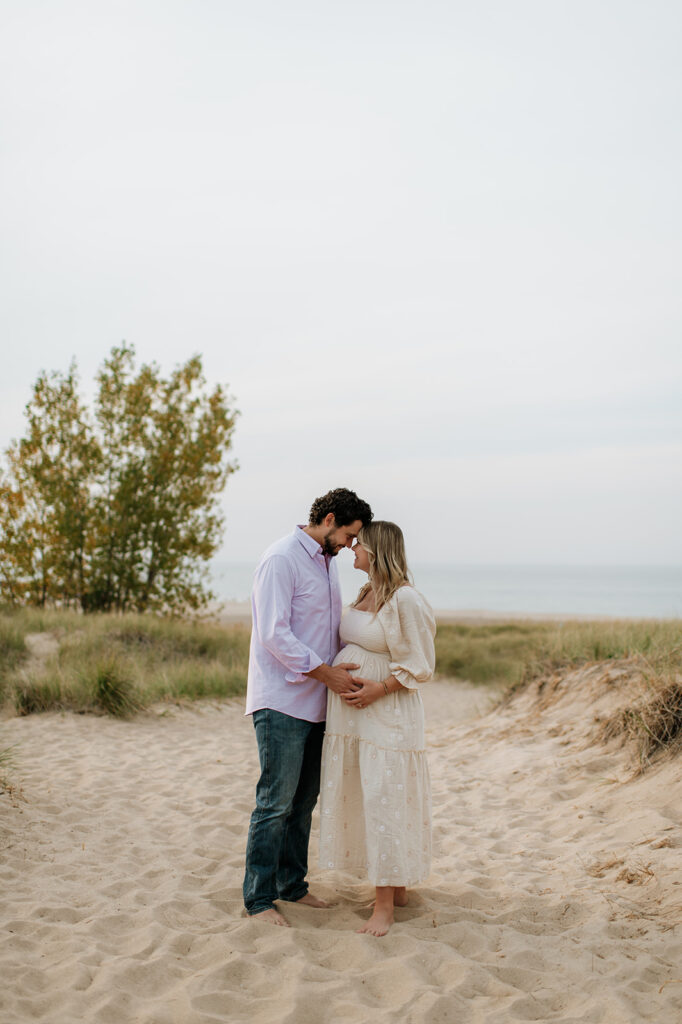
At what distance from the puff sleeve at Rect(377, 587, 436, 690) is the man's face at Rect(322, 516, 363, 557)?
0.40 metres

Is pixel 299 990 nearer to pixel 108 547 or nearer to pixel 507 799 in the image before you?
pixel 507 799

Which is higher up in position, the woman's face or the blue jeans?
the woman's face

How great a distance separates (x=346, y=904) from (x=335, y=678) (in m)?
1.47

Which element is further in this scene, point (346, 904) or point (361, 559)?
point (346, 904)

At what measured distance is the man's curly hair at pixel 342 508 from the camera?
443cm

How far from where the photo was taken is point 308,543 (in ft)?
14.6

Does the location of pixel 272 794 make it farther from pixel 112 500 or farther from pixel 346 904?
pixel 112 500

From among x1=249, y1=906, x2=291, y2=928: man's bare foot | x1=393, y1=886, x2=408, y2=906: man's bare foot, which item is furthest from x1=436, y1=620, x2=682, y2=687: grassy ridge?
x1=249, y1=906, x2=291, y2=928: man's bare foot

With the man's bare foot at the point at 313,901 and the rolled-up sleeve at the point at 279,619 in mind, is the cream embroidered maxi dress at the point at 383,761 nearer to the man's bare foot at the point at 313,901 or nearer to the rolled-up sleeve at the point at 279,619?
the rolled-up sleeve at the point at 279,619

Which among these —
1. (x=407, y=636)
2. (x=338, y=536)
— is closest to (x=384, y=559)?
(x=338, y=536)

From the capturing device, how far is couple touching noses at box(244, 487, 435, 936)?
424 cm

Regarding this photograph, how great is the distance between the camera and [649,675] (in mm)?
7344

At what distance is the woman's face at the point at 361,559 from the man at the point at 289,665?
65 millimetres

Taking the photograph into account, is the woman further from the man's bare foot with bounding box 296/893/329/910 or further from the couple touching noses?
the man's bare foot with bounding box 296/893/329/910
